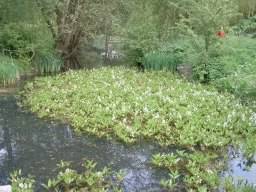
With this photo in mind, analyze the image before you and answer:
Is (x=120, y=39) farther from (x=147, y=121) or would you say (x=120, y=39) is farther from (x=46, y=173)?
(x=46, y=173)

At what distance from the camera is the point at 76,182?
212 inches

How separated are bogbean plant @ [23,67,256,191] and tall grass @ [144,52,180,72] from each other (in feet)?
4.83

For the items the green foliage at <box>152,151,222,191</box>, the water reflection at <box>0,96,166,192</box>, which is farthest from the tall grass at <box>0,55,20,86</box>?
the green foliage at <box>152,151,222,191</box>

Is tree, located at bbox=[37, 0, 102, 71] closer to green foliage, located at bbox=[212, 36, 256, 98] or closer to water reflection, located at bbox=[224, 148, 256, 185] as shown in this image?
green foliage, located at bbox=[212, 36, 256, 98]

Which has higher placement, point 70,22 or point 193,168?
point 70,22

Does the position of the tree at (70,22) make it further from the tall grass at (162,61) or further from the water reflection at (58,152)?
the water reflection at (58,152)

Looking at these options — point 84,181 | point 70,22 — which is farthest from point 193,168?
point 70,22

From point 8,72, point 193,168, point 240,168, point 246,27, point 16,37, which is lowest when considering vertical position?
point 240,168

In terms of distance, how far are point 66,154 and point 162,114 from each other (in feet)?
7.11

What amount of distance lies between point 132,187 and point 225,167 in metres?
1.53

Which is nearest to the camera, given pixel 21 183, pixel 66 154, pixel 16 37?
pixel 21 183

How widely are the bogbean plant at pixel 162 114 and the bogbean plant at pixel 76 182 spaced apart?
2.52ft

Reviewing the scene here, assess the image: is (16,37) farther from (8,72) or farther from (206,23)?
(206,23)

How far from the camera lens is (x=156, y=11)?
15.1 meters
